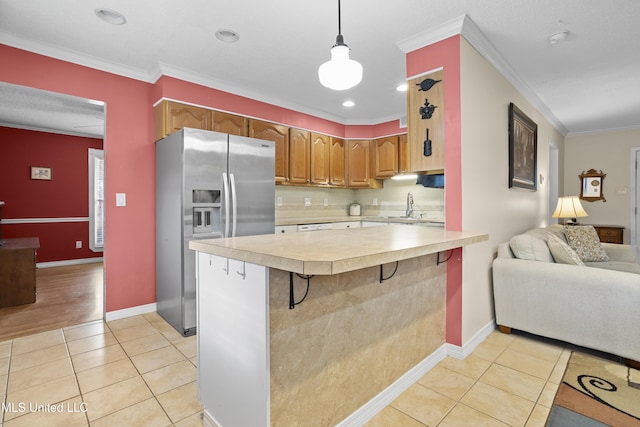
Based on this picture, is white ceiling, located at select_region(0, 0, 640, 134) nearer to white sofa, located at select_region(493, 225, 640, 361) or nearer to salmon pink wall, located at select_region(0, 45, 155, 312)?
salmon pink wall, located at select_region(0, 45, 155, 312)

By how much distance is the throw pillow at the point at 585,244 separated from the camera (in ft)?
12.2

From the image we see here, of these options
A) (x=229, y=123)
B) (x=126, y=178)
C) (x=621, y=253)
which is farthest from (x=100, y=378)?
(x=621, y=253)

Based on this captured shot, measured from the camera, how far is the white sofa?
2.28 metres

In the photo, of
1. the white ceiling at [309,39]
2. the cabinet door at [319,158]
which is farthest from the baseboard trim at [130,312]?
the cabinet door at [319,158]

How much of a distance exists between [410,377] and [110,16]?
→ 3315mm

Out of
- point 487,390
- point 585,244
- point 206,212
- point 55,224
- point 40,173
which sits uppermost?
point 40,173

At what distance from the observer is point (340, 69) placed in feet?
5.46

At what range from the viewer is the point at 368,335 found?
1.81 m

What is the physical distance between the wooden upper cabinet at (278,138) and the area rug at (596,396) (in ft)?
11.4

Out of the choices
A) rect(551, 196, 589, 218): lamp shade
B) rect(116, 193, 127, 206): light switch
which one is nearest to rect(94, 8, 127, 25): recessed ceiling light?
rect(116, 193, 127, 206): light switch

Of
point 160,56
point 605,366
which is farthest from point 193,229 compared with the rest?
point 605,366

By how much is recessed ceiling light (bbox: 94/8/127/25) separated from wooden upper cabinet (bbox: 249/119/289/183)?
1715 mm

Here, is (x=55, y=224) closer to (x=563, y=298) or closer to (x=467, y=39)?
(x=467, y=39)

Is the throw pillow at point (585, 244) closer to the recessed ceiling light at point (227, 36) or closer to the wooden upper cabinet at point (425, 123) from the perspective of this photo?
the wooden upper cabinet at point (425, 123)
